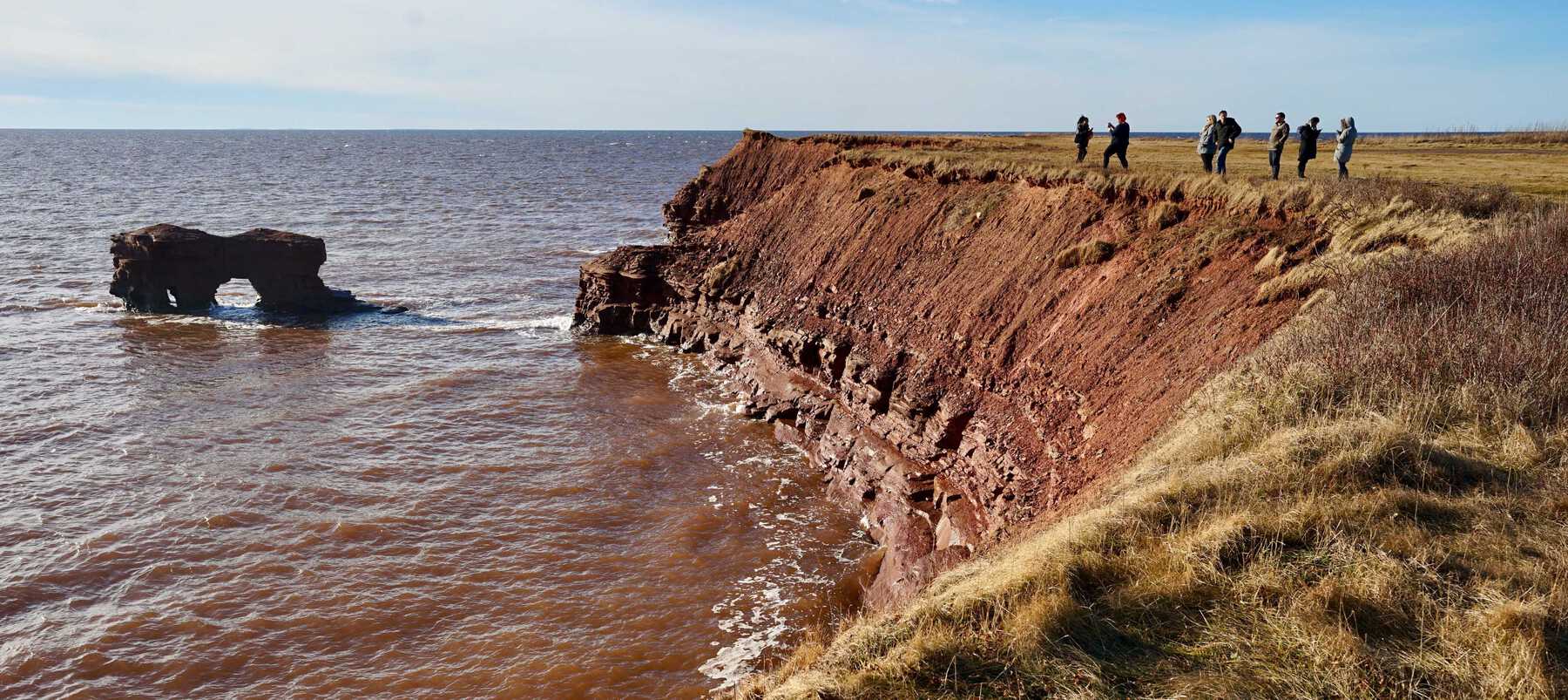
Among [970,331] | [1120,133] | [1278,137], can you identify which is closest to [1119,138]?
[1120,133]

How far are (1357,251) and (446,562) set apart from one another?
1566 centimetres

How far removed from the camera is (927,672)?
6547mm

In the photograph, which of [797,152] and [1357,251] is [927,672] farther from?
[797,152]

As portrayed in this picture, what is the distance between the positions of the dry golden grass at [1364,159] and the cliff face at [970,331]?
1.14m

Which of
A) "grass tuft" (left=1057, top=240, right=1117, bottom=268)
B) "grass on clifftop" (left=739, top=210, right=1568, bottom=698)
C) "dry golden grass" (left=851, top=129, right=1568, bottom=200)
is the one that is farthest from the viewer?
"dry golden grass" (left=851, top=129, right=1568, bottom=200)

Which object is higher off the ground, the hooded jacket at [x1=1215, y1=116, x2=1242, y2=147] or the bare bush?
the hooded jacket at [x1=1215, y1=116, x2=1242, y2=147]

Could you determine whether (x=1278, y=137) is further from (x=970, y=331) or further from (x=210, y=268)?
(x=210, y=268)

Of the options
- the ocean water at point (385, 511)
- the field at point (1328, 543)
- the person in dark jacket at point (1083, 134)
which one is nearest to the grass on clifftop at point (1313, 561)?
the field at point (1328, 543)

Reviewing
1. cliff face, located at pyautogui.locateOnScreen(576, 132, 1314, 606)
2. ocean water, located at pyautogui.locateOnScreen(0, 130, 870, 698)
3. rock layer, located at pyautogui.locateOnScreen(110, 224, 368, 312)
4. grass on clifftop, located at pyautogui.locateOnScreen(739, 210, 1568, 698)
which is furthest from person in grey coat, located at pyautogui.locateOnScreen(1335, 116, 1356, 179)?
rock layer, located at pyautogui.locateOnScreen(110, 224, 368, 312)

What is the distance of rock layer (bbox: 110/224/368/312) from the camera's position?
33.9m

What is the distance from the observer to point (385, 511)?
17125 mm

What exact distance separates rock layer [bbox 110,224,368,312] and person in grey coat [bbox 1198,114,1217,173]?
30130 millimetres

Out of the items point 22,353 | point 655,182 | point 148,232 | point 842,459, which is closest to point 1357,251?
point 842,459

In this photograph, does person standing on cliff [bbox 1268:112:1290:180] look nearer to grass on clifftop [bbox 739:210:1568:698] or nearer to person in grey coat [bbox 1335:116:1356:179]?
person in grey coat [bbox 1335:116:1356:179]
